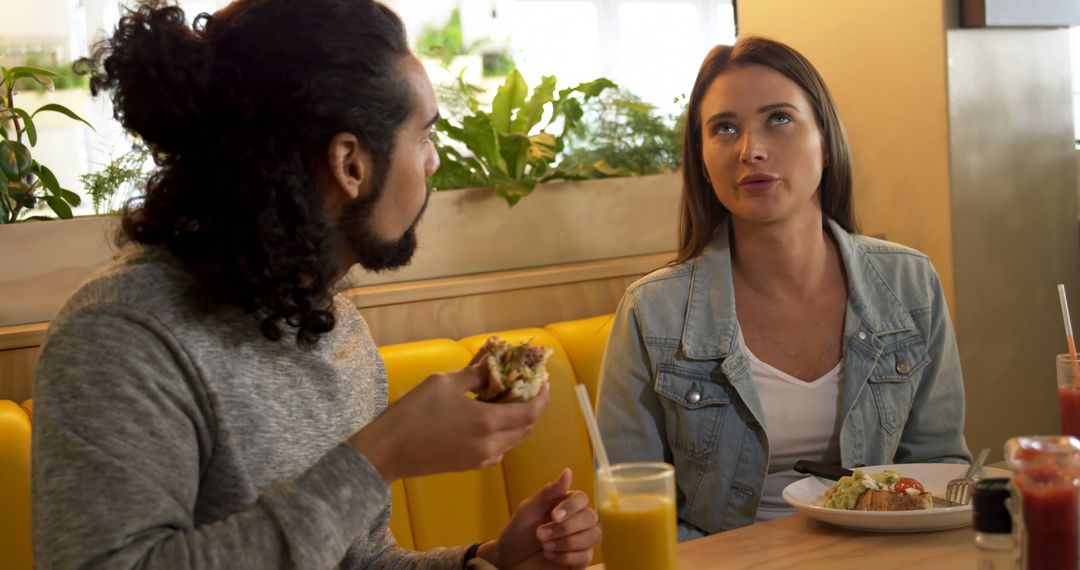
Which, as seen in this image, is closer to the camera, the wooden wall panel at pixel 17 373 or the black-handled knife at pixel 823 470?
the black-handled knife at pixel 823 470

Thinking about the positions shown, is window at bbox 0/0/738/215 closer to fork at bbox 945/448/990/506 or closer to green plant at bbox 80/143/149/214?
green plant at bbox 80/143/149/214

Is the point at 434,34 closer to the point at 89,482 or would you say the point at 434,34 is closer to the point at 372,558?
the point at 372,558

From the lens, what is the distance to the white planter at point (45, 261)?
1.91 metres

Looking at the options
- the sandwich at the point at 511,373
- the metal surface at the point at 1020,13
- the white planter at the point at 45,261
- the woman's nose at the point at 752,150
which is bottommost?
the sandwich at the point at 511,373

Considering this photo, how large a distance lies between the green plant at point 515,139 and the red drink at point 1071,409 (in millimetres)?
1195

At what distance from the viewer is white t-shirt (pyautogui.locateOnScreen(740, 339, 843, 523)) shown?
179cm

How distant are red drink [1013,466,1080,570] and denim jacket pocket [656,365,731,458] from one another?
83cm

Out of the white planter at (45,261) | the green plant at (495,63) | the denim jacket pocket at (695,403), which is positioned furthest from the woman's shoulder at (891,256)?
the green plant at (495,63)

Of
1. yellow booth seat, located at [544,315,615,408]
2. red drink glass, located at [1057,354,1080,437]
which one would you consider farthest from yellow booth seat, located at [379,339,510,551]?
red drink glass, located at [1057,354,1080,437]

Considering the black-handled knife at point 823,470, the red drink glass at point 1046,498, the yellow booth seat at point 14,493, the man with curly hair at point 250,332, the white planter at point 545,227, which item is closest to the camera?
the red drink glass at point 1046,498

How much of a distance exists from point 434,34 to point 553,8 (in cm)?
56

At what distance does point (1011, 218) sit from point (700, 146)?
1023mm

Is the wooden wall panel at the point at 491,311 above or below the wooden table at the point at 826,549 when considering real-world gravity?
above

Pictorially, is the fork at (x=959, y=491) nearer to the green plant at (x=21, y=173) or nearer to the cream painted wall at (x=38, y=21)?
the green plant at (x=21, y=173)
